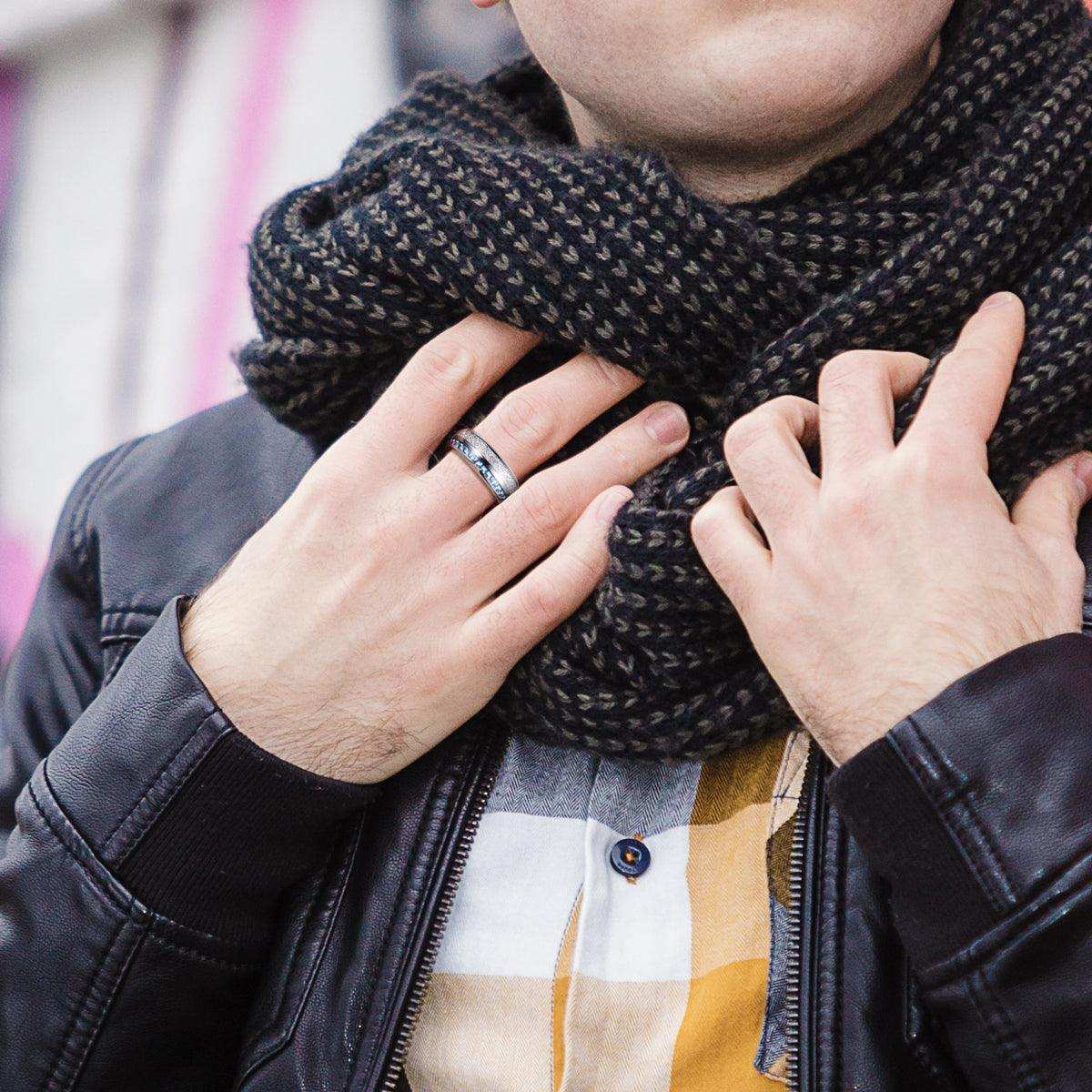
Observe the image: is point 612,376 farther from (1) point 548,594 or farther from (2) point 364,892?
(2) point 364,892

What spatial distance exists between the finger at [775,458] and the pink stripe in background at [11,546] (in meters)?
2.47

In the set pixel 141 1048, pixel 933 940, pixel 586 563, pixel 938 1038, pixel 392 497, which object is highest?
pixel 392 497

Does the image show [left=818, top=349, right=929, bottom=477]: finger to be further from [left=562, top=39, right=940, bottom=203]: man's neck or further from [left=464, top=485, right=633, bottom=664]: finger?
[left=562, top=39, right=940, bottom=203]: man's neck

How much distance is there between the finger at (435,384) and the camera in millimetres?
1283

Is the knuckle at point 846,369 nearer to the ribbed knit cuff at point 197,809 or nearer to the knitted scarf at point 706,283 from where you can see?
the knitted scarf at point 706,283

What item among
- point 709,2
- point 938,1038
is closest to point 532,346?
point 709,2

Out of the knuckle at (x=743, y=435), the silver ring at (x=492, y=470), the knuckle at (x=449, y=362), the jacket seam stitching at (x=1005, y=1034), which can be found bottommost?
the jacket seam stitching at (x=1005, y=1034)

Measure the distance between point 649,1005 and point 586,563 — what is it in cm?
44

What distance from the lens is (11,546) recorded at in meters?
3.06

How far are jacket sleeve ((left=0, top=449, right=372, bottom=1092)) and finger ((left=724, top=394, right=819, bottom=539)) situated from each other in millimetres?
521

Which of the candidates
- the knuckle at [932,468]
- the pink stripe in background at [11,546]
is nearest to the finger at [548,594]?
the knuckle at [932,468]

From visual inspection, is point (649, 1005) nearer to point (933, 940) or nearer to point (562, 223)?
point (933, 940)

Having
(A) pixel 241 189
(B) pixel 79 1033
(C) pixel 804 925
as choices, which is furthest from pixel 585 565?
(A) pixel 241 189

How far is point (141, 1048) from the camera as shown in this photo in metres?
1.25
